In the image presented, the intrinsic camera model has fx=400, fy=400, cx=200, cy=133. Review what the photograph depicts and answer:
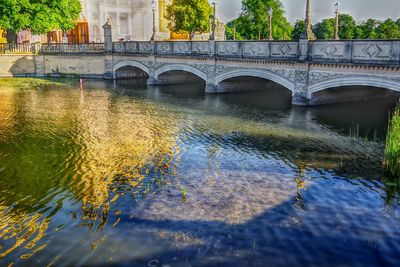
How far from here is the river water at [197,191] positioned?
8758 millimetres

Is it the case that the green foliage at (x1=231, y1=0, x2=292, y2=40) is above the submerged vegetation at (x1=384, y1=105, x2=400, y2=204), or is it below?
above

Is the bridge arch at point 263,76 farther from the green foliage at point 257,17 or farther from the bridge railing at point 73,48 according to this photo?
the green foliage at point 257,17

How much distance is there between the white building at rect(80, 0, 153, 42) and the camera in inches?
2299

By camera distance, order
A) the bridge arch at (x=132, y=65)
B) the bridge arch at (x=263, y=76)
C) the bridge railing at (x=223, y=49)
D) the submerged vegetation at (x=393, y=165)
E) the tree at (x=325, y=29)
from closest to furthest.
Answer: the submerged vegetation at (x=393, y=165)
the bridge railing at (x=223, y=49)
the bridge arch at (x=263, y=76)
the bridge arch at (x=132, y=65)
the tree at (x=325, y=29)

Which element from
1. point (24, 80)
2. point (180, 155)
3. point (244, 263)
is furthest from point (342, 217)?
point (24, 80)

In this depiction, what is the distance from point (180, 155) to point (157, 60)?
73.0 feet

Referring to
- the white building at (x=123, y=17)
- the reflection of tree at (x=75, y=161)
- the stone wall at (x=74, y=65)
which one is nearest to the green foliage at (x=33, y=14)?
the stone wall at (x=74, y=65)

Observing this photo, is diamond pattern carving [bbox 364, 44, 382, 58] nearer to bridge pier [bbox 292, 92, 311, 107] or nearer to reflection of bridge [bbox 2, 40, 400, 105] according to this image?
reflection of bridge [bbox 2, 40, 400, 105]

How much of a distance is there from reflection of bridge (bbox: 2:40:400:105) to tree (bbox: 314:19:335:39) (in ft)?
172

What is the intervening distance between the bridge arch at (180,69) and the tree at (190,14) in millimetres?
17972

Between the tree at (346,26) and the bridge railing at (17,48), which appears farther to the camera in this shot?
the tree at (346,26)

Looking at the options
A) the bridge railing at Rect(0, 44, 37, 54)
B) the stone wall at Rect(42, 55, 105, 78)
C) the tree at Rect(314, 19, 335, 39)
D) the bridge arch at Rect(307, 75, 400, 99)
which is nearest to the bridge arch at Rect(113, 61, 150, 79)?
the stone wall at Rect(42, 55, 105, 78)

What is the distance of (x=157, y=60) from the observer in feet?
119

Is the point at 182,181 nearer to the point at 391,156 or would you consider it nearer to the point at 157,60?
the point at 391,156
